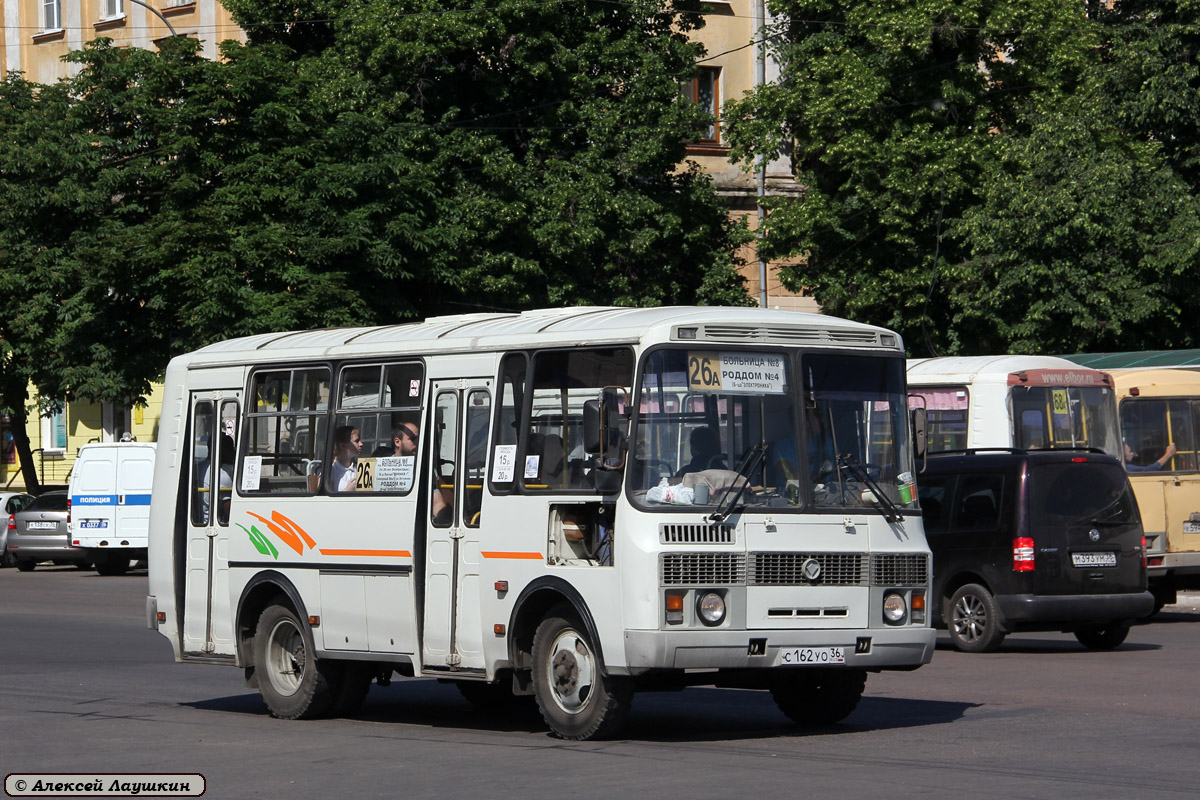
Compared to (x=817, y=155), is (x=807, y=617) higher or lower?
lower

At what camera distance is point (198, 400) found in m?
14.2

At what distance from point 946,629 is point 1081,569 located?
1.90 metres

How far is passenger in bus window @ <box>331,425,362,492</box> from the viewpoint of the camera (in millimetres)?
12867

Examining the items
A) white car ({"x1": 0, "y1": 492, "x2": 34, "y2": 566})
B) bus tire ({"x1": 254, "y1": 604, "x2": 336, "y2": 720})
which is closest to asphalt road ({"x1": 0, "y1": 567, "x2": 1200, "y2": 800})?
bus tire ({"x1": 254, "y1": 604, "x2": 336, "y2": 720})

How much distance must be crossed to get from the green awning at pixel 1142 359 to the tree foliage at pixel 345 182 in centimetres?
1054

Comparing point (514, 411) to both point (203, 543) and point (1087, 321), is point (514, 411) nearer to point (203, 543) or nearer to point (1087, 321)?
point (203, 543)

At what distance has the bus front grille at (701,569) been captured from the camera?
10.7 metres

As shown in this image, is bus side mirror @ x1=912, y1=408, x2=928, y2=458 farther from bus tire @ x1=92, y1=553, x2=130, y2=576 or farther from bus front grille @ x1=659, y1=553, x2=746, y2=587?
bus tire @ x1=92, y1=553, x2=130, y2=576

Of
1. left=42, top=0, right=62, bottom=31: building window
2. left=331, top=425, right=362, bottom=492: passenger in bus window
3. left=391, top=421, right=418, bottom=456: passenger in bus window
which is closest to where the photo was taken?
left=391, top=421, right=418, bottom=456: passenger in bus window

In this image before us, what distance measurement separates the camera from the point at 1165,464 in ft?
78.4

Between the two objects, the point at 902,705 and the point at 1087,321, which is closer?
the point at 902,705

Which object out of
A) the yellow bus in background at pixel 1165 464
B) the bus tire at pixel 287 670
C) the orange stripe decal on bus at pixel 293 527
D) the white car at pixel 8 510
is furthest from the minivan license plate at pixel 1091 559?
the white car at pixel 8 510

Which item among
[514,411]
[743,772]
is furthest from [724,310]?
[743,772]

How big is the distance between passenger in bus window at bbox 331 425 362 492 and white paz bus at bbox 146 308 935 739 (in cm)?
3
